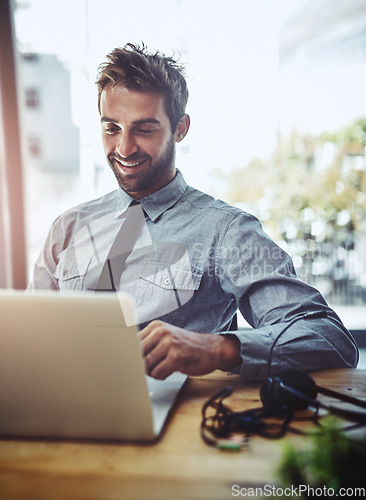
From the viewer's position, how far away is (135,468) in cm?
50

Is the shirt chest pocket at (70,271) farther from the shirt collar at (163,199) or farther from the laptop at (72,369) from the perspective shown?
the laptop at (72,369)

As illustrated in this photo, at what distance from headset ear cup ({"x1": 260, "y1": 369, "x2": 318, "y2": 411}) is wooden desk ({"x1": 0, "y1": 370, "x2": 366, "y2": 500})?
0.08 m

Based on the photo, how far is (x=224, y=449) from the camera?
54cm

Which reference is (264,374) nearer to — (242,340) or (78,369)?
(242,340)

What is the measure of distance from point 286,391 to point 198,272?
0.59 metres

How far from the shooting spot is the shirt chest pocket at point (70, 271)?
4.34 feet

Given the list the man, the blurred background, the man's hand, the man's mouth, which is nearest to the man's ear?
the man

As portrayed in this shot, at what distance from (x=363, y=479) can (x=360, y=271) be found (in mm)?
2985

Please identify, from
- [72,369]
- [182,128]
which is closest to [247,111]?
[182,128]

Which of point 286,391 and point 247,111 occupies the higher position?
point 247,111

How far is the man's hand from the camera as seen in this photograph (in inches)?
27.2

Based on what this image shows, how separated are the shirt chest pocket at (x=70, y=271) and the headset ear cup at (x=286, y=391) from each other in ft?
2.59

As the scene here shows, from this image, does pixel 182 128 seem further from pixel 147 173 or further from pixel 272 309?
pixel 272 309

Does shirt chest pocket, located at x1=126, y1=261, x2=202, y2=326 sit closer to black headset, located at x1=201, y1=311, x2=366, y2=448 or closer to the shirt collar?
the shirt collar
